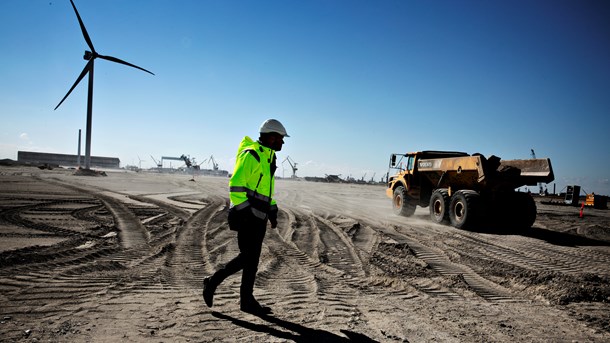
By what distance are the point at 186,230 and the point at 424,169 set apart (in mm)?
9357

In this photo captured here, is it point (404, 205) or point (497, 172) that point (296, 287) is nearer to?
point (497, 172)

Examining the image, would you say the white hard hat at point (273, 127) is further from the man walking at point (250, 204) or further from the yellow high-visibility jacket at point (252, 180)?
the yellow high-visibility jacket at point (252, 180)

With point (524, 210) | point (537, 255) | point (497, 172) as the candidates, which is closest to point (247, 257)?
point (537, 255)

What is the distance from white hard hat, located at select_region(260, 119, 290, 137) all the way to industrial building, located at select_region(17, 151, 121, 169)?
11047 cm

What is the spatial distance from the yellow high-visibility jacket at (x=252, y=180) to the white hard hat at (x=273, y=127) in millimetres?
188

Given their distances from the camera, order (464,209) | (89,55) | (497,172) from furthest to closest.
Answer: (89,55), (464,209), (497,172)

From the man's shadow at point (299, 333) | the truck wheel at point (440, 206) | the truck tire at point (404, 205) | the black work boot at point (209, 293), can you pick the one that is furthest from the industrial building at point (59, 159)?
the man's shadow at point (299, 333)

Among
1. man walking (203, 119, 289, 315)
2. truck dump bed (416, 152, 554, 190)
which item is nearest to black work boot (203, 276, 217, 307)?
man walking (203, 119, 289, 315)

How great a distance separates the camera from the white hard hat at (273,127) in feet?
12.2

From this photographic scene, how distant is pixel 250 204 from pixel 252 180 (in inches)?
9.5

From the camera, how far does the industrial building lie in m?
99.0

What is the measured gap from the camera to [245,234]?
351 centimetres

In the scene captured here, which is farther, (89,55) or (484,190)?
(89,55)

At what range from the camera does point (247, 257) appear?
141 inches
